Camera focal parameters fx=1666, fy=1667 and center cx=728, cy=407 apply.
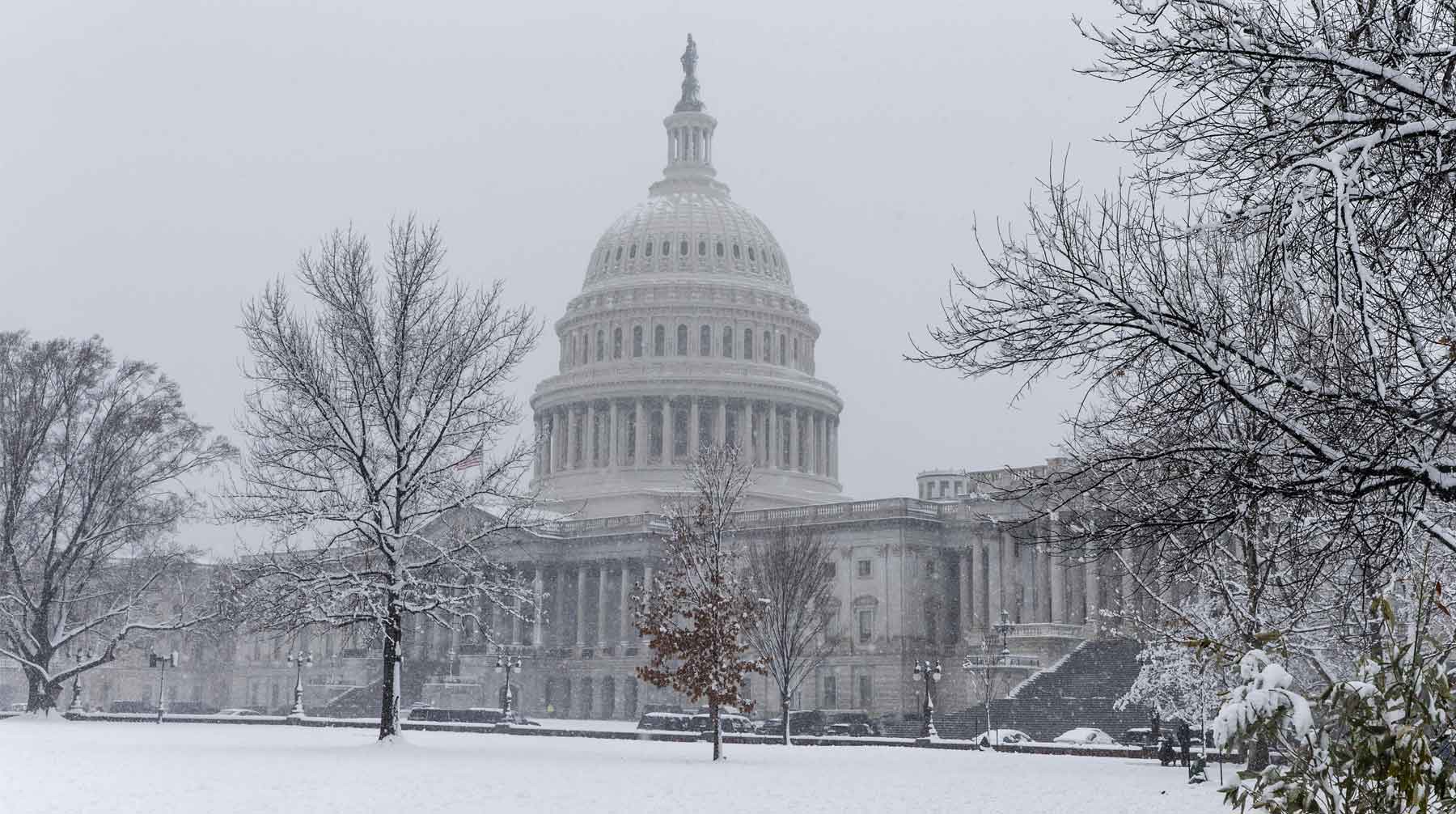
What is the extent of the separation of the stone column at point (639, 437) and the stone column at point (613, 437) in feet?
3.73

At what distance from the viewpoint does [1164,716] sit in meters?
50.1

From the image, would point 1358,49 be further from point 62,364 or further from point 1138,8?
point 62,364

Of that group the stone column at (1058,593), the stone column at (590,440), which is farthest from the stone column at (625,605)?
the stone column at (1058,593)

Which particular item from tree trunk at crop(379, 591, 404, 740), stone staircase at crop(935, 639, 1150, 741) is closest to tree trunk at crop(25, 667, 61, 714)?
tree trunk at crop(379, 591, 404, 740)

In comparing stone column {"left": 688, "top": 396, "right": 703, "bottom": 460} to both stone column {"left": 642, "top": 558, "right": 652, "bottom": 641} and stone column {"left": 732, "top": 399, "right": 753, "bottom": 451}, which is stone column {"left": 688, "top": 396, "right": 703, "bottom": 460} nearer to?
stone column {"left": 732, "top": 399, "right": 753, "bottom": 451}

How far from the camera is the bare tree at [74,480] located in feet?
184

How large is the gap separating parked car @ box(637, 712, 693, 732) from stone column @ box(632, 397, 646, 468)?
179 feet

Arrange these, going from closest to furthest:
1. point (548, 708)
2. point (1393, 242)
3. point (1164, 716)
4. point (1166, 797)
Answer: point (1393, 242), point (1166, 797), point (1164, 716), point (548, 708)

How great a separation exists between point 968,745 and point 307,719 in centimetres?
3083

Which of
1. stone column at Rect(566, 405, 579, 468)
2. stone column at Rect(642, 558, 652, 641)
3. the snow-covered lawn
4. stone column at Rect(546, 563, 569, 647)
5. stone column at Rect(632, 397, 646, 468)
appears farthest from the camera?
stone column at Rect(566, 405, 579, 468)

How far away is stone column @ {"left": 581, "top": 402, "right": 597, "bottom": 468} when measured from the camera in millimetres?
129875

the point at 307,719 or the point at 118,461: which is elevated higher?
the point at 118,461

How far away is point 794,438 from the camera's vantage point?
13150cm

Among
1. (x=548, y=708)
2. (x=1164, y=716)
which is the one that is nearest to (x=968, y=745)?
(x=1164, y=716)
